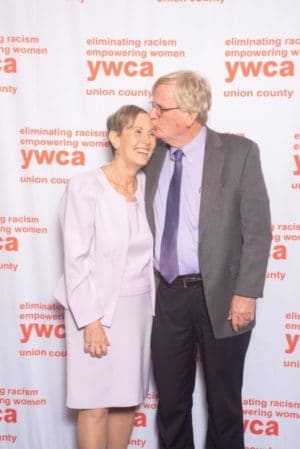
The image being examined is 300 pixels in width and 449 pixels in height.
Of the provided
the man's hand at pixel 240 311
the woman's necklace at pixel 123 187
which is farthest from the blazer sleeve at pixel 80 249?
the man's hand at pixel 240 311

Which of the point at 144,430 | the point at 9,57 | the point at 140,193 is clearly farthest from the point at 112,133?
the point at 144,430

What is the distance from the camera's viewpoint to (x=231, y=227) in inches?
76.9

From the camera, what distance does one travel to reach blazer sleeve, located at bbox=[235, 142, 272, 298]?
1918 mm

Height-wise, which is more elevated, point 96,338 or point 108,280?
point 108,280

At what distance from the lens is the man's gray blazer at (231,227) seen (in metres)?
1.92

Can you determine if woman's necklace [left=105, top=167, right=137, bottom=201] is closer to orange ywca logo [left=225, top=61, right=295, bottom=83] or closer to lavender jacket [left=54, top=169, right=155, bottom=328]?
lavender jacket [left=54, top=169, right=155, bottom=328]

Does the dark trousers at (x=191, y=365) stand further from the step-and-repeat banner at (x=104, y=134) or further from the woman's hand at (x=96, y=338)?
the step-and-repeat banner at (x=104, y=134)

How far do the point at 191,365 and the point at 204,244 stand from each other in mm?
533

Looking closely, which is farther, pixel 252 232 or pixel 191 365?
pixel 191 365

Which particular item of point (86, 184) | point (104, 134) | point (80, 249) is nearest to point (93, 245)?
point (80, 249)

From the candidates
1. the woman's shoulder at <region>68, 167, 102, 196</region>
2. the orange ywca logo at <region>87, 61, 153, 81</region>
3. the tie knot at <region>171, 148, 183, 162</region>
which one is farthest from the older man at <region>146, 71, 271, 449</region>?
the orange ywca logo at <region>87, 61, 153, 81</region>

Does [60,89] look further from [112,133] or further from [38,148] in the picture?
[112,133]

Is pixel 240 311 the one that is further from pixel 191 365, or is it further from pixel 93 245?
pixel 93 245

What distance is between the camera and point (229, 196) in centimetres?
193
